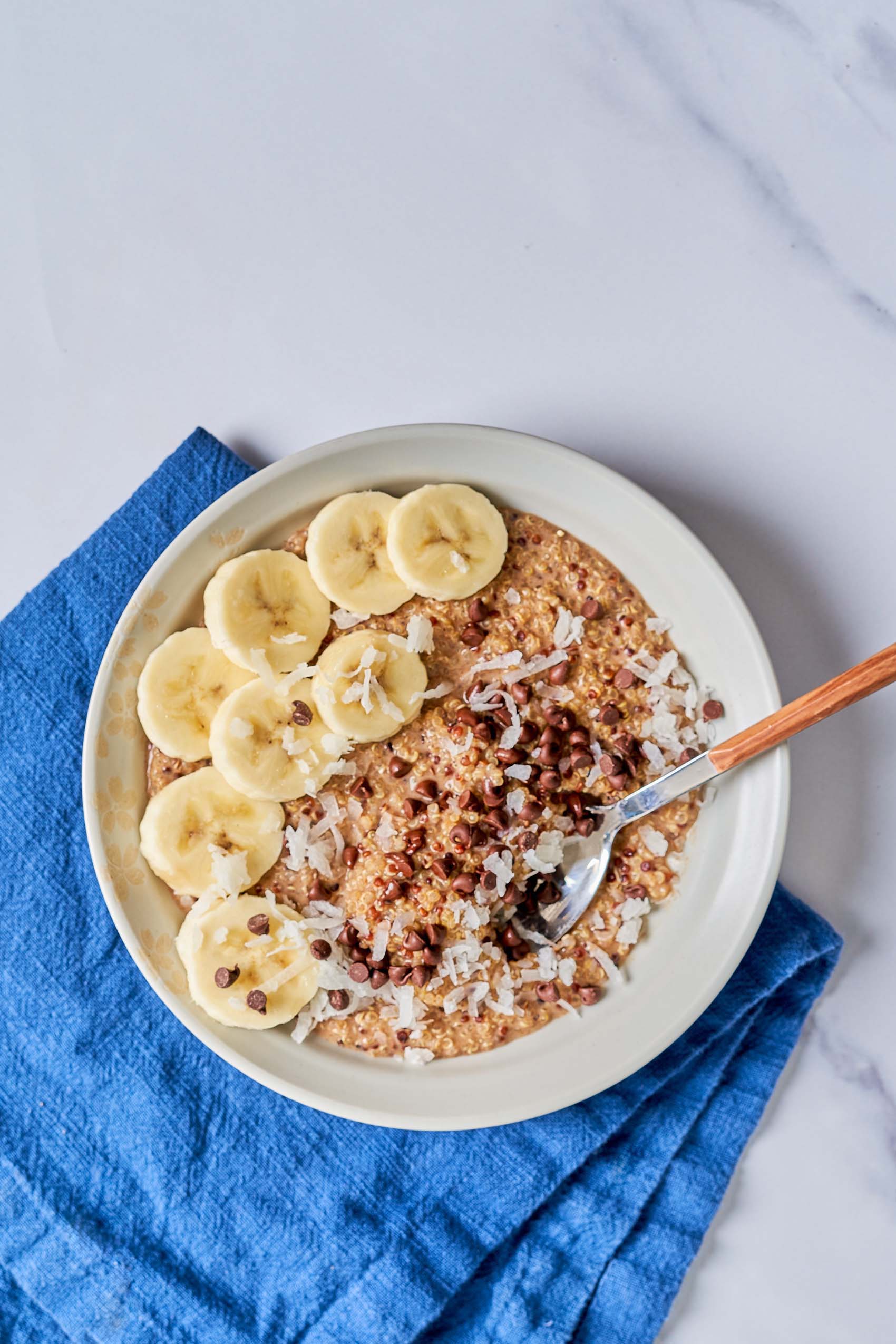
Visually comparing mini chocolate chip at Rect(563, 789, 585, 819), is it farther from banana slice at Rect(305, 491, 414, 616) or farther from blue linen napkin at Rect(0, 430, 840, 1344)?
blue linen napkin at Rect(0, 430, 840, 1344)

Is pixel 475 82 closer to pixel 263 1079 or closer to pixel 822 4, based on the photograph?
pixel 822 4

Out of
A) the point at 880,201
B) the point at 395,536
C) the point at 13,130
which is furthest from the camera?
the point at 13,130

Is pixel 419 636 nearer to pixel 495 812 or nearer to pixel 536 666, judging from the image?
pixel 536 666

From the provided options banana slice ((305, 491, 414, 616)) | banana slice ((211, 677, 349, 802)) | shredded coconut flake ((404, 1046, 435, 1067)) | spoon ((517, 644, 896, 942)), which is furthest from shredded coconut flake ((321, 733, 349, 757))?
shredded coconut flake ((404, 1046, 435, 1067))

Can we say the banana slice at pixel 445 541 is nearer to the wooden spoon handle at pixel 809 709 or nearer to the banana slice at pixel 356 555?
the banana slice at pixel 356 555

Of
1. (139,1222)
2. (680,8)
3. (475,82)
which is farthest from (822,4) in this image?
(139,1222)

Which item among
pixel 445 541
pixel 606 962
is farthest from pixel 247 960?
pixel 445 541

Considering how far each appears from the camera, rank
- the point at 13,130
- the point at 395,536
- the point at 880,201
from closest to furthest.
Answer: the point at 395,536
the point at 880,201
the point at 13,130
